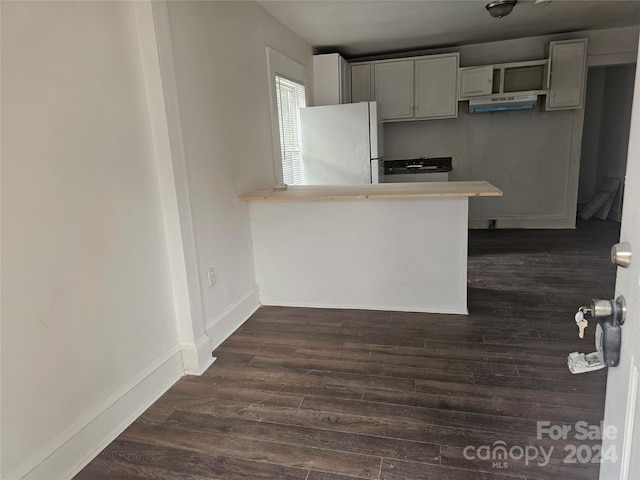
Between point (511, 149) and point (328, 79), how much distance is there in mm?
2540

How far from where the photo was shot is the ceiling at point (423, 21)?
3.40m

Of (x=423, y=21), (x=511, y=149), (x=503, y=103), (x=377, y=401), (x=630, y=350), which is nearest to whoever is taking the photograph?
(x=630, y=350)

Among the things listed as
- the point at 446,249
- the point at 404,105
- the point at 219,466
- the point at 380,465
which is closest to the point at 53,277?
the point at 219,466

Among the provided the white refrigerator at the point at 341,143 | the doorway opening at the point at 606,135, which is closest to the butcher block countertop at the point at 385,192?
the white refrigerator at the point at 341,143

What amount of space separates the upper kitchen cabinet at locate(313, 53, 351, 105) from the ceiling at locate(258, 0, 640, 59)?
6.7 inches

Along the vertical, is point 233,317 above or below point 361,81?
below

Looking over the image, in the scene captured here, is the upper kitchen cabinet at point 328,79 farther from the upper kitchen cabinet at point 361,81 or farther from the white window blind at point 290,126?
the upper kitchen cabinet at point 361,81

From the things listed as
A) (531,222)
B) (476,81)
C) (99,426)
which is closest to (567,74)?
(476,81)

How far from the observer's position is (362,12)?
349 cm

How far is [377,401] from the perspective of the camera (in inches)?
75.9

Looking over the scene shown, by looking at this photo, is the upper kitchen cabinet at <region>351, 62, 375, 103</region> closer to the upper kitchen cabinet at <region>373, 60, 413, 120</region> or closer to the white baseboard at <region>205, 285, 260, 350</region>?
the upper kitchen cabinet at <region>373, 60, 413, 120</region>

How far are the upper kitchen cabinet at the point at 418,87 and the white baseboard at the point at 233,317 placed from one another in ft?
10.5

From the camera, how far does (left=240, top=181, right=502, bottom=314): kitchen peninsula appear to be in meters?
2.75

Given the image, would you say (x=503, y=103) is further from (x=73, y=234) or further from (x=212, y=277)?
(x=73, y=234)
